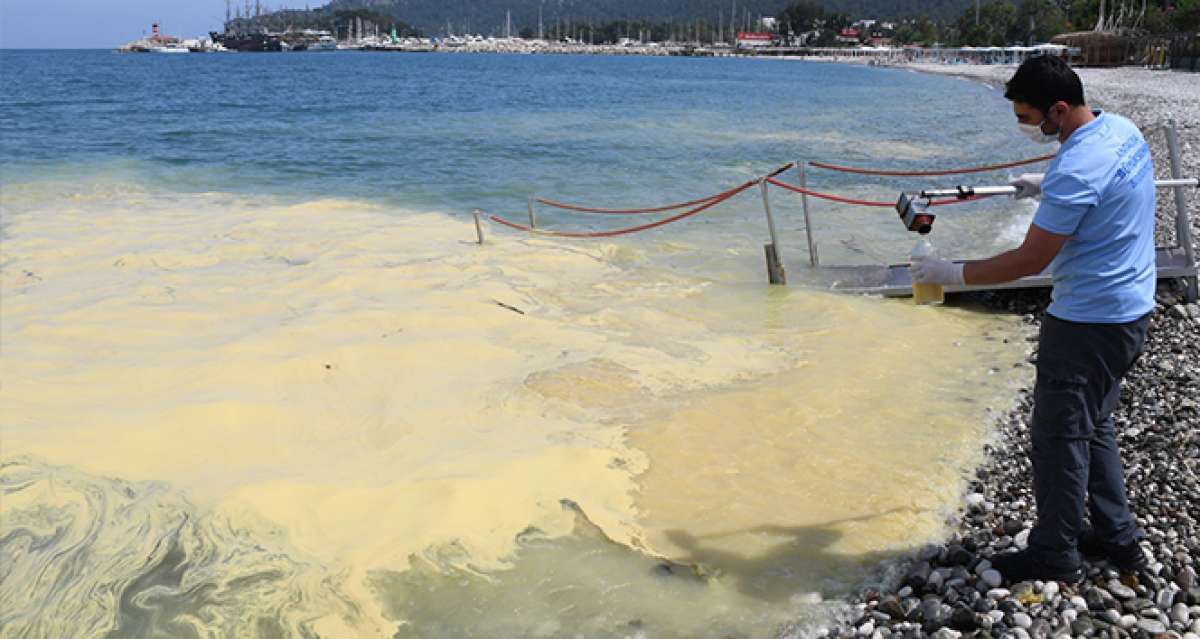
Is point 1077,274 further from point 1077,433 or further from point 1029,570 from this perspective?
point 1029,570

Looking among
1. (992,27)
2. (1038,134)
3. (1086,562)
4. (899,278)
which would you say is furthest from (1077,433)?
(992,27)

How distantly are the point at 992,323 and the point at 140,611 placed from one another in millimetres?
7123

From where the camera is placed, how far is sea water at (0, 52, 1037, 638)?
429 centimetres

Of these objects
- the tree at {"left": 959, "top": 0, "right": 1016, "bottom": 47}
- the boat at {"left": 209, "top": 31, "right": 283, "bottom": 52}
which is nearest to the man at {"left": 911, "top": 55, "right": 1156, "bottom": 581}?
the tree at {"left": 959, "top": 0, "right": 1016, "bottom": 47}

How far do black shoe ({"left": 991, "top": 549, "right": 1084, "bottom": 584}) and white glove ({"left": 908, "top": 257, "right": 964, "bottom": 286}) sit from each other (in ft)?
3.96

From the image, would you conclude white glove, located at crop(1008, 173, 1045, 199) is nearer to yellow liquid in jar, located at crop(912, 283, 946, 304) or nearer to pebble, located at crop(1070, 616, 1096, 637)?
yellow liquid in jar, located at crop(912, 283, 946, 304)

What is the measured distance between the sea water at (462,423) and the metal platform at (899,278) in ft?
0.81

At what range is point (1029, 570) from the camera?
3.79 metres

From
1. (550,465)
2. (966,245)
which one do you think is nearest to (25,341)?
(550,465)

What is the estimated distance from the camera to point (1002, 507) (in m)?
4.70

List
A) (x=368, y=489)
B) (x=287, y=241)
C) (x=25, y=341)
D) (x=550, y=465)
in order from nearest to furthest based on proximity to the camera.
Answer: (x=368, y=489) → (x=550, y=465) → (x=25, y=341) → (x=287, y=241)

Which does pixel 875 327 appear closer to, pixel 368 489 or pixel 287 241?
pixel 368 489

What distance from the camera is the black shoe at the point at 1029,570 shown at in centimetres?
372

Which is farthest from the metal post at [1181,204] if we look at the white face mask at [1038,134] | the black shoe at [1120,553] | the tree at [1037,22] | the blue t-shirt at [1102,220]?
the tree at [1037,22]
